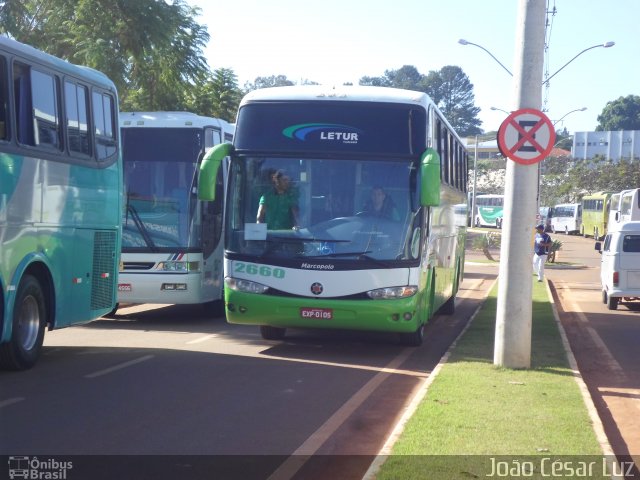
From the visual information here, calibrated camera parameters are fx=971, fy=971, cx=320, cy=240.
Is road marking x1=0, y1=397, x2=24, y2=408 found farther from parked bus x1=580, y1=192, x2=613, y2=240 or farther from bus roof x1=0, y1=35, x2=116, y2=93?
parked bus x1=580, y1=192, x2=613, y2=240

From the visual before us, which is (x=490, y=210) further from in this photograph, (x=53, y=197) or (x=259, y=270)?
(x=53, y=197)

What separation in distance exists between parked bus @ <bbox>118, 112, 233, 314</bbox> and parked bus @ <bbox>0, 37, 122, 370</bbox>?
2921 mm

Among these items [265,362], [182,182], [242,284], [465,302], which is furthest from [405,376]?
[465,302]

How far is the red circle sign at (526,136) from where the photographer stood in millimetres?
11492

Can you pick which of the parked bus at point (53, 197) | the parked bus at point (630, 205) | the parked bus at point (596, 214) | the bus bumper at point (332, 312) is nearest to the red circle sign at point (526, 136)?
the bus bumper at point (332, 312)

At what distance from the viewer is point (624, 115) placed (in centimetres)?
15575

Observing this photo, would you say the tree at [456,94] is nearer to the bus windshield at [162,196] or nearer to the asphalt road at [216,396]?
the bus windshield at [162,196]

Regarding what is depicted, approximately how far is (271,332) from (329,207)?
9.54ft

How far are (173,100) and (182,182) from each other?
11046 millimetres

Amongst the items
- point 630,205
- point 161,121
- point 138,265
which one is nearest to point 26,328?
point 138,265

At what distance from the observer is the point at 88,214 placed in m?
12.9

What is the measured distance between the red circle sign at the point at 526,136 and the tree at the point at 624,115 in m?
150

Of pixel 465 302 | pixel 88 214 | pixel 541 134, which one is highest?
pixel 541 134

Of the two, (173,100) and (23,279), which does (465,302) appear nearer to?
(173,100)
